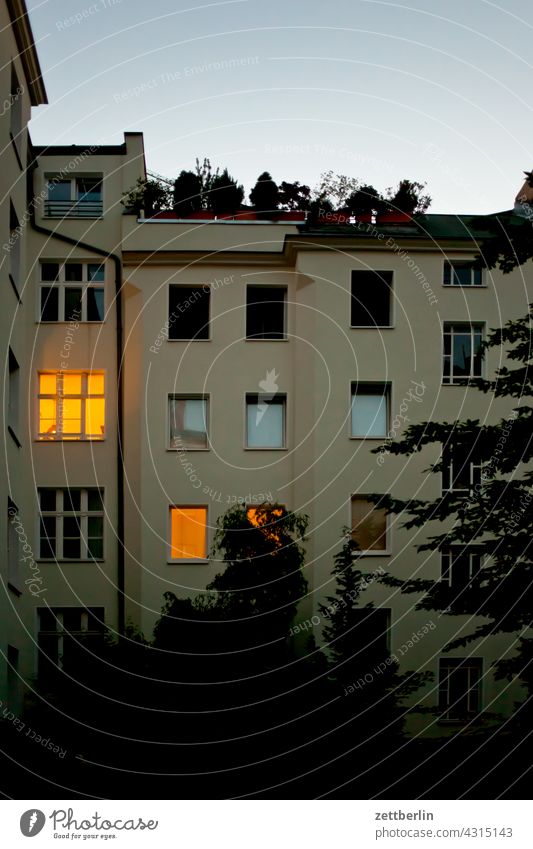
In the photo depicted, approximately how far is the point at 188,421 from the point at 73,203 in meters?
7.55

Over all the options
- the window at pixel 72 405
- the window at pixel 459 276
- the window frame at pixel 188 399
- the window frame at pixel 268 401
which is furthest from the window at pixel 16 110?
the window at pixel 459 276

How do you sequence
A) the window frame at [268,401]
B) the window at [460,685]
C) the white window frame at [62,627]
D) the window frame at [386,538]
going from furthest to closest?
the window frame at [268,401]
the window frame at [386,538]
the white window frame at [62,627]
the window at [460,685]

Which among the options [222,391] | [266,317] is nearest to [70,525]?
[222,391]

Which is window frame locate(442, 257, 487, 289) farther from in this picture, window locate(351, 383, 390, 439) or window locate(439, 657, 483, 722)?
window locate(439, 657, 483, 722)

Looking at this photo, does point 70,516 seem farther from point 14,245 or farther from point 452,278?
point 452,278

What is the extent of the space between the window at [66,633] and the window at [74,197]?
11656 mm

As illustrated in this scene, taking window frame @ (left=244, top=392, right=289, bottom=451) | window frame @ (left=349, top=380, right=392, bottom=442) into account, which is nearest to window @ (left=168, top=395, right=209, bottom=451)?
window frame @ (left=244, top=392, right=289, bottom=451)

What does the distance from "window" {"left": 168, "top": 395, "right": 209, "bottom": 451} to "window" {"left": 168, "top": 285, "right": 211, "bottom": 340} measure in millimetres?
1834

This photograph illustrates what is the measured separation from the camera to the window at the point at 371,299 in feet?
129

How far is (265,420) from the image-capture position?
3956cm

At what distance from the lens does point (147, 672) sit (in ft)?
104

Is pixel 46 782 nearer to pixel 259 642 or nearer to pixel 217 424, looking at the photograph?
pixel 259 642

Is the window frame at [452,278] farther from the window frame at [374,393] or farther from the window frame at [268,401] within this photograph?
the window frame at [268,401]

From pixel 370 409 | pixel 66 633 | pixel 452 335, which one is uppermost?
pixel 452 335
